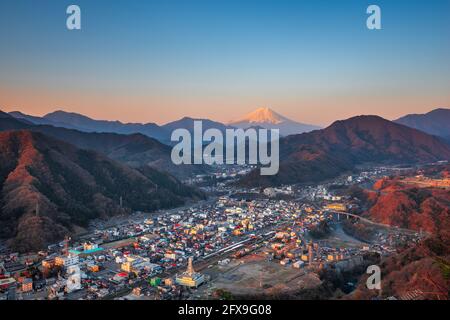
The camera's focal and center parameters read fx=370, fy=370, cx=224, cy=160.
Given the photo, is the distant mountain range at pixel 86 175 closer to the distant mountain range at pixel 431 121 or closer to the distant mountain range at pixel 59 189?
the distant mountain range at pixel 59 189

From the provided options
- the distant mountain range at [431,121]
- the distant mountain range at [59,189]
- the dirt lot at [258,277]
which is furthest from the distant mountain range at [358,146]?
→ the distant mountain range at [431,121]

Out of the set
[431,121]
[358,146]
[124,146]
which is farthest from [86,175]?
[431,121]

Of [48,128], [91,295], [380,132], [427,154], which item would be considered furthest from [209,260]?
[380,132]

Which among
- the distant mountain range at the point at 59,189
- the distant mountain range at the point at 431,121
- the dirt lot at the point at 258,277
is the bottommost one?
the dirt lot at the point at 258,277

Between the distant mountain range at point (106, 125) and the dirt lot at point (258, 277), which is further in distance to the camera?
the distant mountain range at point (106, 125)

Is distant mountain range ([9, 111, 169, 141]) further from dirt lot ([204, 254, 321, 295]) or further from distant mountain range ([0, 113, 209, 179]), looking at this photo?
dirt lot ([204, 254, 321, 295])

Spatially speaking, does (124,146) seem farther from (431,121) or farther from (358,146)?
(431,121)
